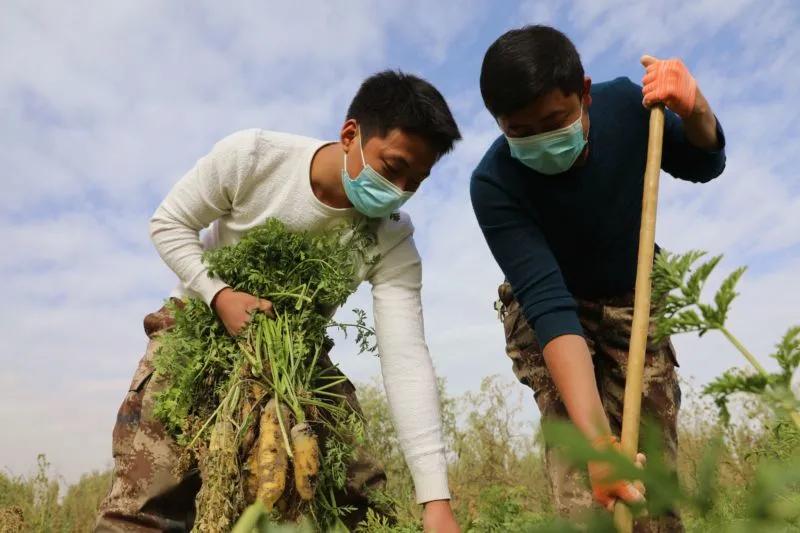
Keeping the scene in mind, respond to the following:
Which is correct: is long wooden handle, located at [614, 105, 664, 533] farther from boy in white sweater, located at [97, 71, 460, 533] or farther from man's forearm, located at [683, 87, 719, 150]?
boy in white sweater, located at [97, 71, 460, 533]

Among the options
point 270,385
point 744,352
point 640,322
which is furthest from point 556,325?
point 744,352

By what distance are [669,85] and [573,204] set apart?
63 cm

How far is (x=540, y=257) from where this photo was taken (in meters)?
2.81

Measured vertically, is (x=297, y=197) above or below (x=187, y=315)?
above

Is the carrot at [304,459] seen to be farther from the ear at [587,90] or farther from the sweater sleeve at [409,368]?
the ear at [587,90]

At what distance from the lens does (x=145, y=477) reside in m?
2.94

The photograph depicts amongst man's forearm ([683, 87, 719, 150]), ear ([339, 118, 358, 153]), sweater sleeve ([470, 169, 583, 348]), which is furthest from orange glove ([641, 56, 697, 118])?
ear ([339, 118, 358, 153])

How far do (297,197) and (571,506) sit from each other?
1680 mm

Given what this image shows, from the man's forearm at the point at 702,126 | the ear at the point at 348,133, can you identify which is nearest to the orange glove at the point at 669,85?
the man's forearm at the point at 702,126

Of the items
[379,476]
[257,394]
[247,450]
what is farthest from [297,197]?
[379,476]

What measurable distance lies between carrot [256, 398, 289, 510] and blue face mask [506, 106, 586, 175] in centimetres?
131

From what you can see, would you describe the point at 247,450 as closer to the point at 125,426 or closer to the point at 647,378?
the point at 125,426

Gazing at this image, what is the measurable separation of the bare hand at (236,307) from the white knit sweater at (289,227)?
0.05 m

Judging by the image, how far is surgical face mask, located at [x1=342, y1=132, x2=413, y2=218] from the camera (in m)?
3.05
